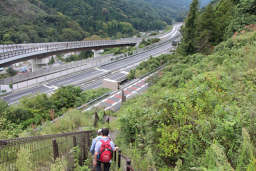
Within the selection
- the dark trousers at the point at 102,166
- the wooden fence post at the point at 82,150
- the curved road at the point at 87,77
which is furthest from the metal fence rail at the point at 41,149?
the curved road at the point at 87,77

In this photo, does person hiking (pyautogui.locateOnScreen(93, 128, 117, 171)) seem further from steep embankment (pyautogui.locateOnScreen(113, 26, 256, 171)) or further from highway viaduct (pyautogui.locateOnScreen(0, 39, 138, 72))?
highway viaduct (pyautogui.locateOnScreen(0, 39, 138, 72))

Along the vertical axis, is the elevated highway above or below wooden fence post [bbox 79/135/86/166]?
above

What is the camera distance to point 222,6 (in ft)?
83.5

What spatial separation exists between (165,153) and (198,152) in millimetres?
709

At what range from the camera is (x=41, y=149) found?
4.07 metres

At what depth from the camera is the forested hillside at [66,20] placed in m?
82.7

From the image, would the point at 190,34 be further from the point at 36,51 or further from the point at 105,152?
the point at 36,51

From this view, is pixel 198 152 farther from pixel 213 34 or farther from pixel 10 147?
pixel 213 34

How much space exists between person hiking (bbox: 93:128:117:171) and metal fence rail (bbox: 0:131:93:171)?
765mm

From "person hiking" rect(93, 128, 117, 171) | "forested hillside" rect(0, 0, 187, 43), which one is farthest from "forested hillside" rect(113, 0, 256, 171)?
"forested hillside" rect(0, 0, 187, 43)

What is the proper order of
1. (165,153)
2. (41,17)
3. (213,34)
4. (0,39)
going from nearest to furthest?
1. (165,153)
2. (213,34)
3. (0,39)
4. (41,17)

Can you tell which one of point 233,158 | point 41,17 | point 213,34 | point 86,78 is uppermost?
point 41,17

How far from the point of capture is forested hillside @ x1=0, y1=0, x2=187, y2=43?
82.7 meters

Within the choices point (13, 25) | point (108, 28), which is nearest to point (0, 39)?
point (13, 25)
